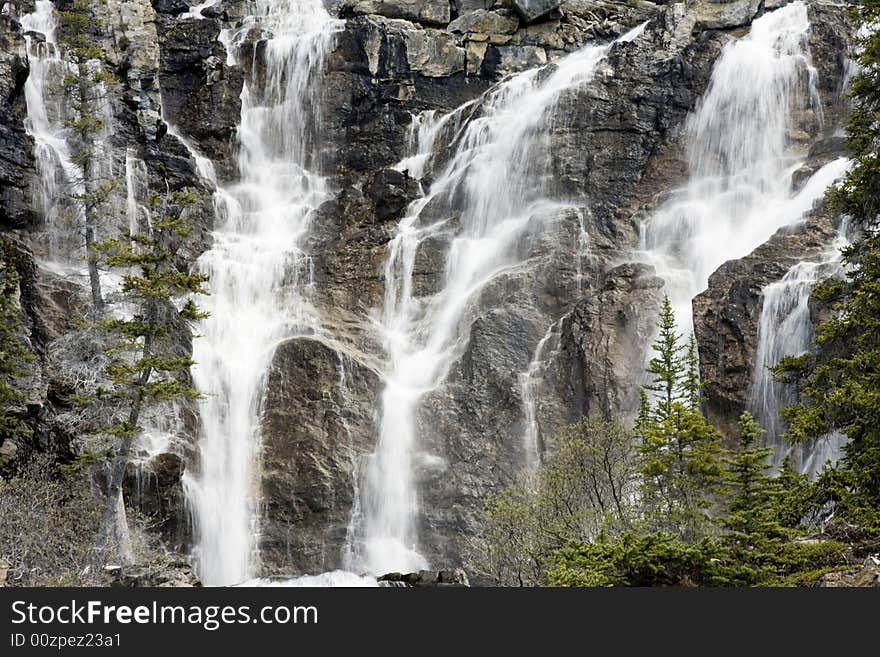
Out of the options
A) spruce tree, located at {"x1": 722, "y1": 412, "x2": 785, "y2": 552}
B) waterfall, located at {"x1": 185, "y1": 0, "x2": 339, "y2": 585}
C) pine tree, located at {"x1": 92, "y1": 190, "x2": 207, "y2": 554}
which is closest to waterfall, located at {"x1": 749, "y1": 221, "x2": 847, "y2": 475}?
spruce tree, located at {"x1": 722, "y1": 412, "x2": 785, "y2": 552}

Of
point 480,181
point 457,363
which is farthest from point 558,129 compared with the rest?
point 457,363

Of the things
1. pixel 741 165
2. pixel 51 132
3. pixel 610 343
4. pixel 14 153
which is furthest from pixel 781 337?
pixel 51 132

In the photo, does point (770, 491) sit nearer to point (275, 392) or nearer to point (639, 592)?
point (639, 592)

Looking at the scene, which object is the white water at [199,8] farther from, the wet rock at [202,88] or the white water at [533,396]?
the white water at [533,396]

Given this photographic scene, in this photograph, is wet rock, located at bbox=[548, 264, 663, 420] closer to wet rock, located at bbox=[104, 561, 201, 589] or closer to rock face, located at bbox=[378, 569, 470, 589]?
rock face, located at bbox=[378, 569, 470, 589]

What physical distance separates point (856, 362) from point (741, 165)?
28.4 m

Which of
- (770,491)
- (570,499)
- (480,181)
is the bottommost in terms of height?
(770,491)

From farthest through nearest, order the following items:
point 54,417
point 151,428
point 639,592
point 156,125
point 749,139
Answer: point 156,125, point 749,139, point 151,428, point 54,417, point 639,592

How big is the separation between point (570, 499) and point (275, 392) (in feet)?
51.9

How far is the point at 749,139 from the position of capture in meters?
A: 48.7

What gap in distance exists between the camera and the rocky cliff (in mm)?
38500

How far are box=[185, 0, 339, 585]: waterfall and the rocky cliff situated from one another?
2.32 ft

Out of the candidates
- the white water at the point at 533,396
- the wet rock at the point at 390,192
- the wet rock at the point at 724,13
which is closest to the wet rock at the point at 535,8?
the wet rock at the point at 724,13

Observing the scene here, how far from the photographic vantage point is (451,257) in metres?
47.1
